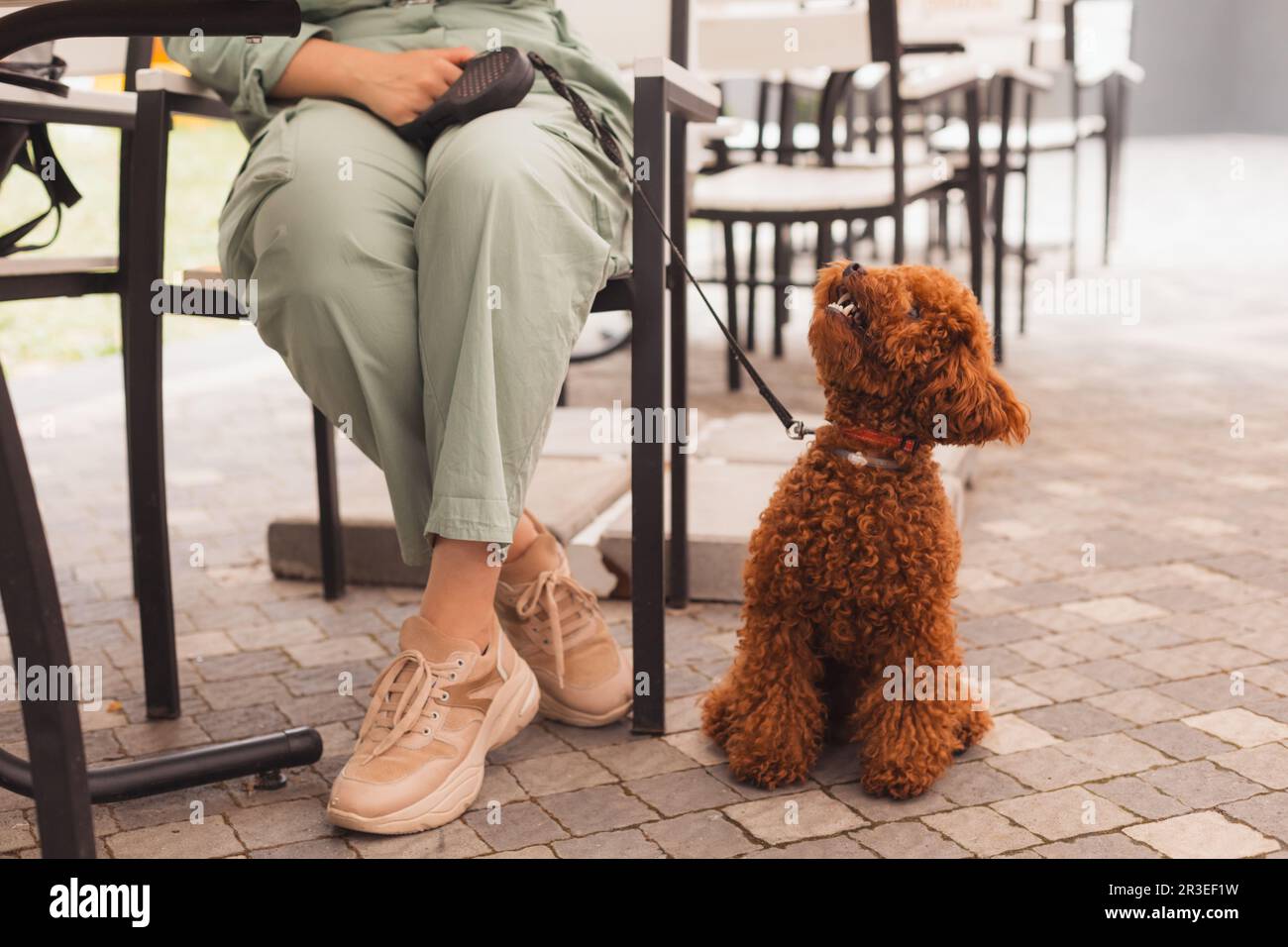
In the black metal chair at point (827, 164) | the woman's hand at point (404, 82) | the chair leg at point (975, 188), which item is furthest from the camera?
the chair leg at point (975, 188)

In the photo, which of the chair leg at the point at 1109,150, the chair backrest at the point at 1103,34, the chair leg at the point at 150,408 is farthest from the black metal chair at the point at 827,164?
the chair backrest at the point at 1103,34

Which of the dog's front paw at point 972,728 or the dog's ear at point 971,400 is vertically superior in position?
the dog's ear at point 971,400

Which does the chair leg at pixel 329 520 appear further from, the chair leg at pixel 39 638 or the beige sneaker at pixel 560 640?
the chair leg at pixel 39 638

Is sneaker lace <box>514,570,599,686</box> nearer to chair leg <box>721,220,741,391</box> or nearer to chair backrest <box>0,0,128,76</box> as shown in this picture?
chair backrest <box>0,0,128,76</box>

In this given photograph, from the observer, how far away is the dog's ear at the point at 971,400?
65.6 inches

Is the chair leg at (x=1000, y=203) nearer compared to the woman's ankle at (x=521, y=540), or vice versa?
the woman's ankle at (x=521, y=540)

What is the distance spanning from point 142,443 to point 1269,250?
762 cm

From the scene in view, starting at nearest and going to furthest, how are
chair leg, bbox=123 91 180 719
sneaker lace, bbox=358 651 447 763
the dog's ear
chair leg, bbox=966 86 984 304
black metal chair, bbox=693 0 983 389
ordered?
the dog's ear, sneaker lace, bbox=358 651 447 763, chair leg, bbox=123 91 180 719, black metal chair, bbox=693 0 983 389, chair leg, bbox=966 86 984 304

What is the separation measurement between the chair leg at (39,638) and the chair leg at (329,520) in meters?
1.36

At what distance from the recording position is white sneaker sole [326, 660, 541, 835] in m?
1.73

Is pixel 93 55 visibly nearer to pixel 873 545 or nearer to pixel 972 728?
pixel 873 545

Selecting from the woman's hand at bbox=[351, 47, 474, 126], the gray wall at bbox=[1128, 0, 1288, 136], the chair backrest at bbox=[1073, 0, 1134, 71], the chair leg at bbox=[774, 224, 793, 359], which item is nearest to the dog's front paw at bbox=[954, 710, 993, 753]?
the woman's hand at bbox=[351, 47, 474, 126]

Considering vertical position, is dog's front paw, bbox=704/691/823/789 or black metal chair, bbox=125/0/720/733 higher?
black metal chair, bbox=125/0/720/733
